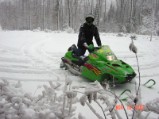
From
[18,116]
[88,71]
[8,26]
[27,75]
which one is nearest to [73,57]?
[88,71]

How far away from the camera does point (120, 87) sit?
5586mm

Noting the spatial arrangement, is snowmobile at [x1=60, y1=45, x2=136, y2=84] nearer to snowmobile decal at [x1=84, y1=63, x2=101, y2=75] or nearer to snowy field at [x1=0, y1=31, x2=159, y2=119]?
snowmobile decal at [x1=84, y1=63, x2=101, y2=75]

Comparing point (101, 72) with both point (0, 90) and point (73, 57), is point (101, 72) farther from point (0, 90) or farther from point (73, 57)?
point (0, 90)

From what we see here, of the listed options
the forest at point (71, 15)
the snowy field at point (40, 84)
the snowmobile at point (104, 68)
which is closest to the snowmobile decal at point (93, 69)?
the snowmobile at point (104, 68)

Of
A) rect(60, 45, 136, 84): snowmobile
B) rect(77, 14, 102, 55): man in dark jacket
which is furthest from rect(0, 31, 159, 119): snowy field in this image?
rect(77, 14, 102, 55): man in dark jacket

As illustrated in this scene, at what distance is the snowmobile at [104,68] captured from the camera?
497 centimetres

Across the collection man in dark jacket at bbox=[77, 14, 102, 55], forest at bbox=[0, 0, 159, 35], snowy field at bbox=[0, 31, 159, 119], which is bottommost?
snowy field at bbox=[0, 31, 159, 119]

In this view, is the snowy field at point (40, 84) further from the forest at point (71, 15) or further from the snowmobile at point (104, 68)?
the forest at point (71, 15)

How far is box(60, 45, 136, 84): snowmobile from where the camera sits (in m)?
4.97

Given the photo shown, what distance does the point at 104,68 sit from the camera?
5172 millimetres

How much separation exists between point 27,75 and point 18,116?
4670mm

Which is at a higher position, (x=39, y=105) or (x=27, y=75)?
(x=39, y=105)

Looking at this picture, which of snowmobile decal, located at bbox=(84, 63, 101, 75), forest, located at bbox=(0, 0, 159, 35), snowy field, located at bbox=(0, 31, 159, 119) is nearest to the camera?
snowy field, located at bbox=(0, 31, 159, 119)

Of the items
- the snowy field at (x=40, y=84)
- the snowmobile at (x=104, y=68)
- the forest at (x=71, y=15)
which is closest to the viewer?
the snowy field at (x=40, y=84)
